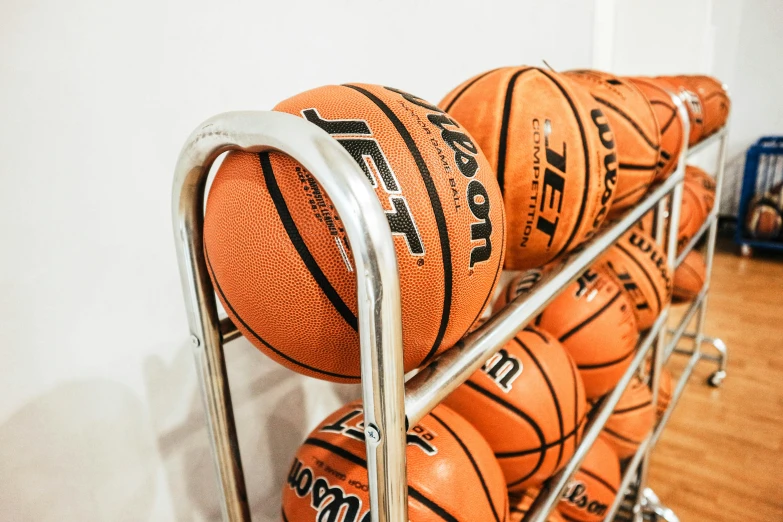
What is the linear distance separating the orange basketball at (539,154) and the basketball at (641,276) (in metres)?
0.49

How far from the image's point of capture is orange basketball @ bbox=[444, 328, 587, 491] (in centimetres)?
79

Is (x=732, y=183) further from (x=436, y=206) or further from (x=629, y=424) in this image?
(x=436, y=206)

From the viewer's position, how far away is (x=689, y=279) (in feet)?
6.29

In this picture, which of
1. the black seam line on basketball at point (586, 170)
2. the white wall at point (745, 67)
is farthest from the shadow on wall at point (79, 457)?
the white wall at point (745, 67)

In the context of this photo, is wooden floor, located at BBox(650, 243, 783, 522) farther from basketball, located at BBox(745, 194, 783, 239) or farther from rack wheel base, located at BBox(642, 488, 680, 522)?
basketball, located at BBox(745, 194, 783, 239)

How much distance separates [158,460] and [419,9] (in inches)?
37.2

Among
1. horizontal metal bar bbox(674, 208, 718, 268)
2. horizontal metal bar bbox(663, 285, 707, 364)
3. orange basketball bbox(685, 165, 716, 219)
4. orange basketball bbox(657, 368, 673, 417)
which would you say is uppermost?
orange basketball bbox(685, 165, 716, 219)

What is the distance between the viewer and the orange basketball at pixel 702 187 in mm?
1934

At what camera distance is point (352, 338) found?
0.44 meters

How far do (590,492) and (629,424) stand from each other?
26 cm

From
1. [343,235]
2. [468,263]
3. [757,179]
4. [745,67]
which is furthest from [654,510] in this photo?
[745,67]

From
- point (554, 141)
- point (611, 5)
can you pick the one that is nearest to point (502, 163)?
point (554, 141)

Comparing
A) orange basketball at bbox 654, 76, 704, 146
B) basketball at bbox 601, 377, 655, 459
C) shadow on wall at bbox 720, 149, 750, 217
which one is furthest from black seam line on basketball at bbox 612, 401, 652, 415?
shadow on wall at bbox 720, 149, 750, 217

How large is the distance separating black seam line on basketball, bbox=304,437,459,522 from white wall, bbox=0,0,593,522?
0.68ft
